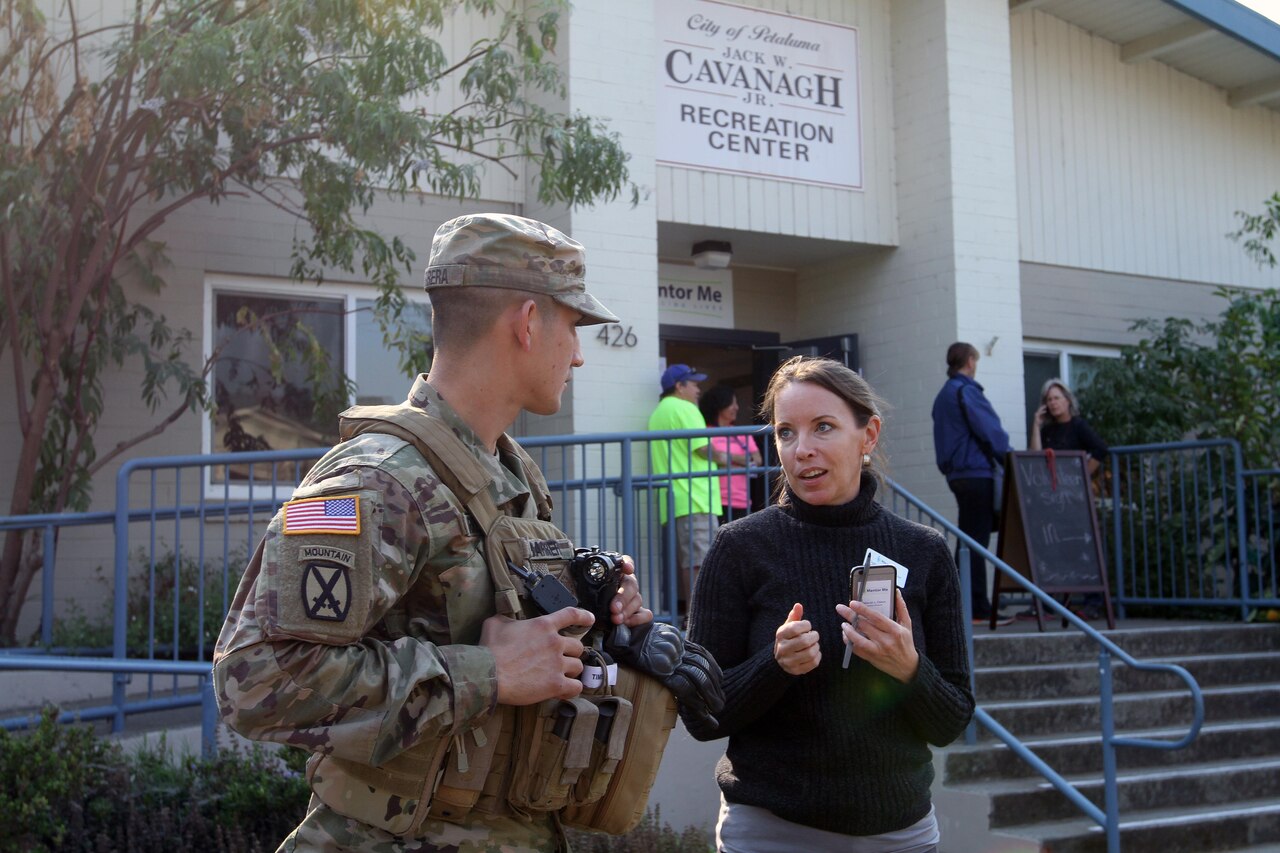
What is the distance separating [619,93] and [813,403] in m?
6.87

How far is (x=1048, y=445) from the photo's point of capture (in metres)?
10.1

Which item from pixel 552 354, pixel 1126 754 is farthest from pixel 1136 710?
pixel 552 354

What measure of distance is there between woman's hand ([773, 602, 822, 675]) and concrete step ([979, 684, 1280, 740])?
4420 millimetres

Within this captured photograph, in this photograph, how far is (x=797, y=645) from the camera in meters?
2.90

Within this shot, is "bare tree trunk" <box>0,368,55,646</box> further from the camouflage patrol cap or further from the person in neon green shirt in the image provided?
the camouflage patrol cap

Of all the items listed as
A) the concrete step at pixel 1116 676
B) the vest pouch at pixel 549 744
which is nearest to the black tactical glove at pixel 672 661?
the vest pouch at pixel 549 744

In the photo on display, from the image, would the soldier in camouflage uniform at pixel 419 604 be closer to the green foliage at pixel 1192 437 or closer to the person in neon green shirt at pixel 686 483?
the person in neon green shirt at pixel 686 483

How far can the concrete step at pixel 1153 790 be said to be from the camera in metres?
6.57

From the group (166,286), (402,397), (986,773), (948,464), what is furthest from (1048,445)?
(166,286)

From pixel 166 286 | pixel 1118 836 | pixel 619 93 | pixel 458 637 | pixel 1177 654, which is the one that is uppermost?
pixel 619 93

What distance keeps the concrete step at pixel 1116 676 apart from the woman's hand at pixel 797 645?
4633 millimetres

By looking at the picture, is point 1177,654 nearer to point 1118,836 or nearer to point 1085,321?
point 1118,836

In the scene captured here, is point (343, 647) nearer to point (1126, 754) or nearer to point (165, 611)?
point (165, 611)

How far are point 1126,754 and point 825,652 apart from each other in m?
4.93
